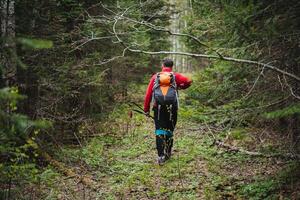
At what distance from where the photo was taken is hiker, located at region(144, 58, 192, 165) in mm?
8258

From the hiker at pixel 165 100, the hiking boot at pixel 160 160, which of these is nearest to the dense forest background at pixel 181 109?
the hiking boot at pixel 160 160

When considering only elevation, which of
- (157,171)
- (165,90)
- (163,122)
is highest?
(165,90)

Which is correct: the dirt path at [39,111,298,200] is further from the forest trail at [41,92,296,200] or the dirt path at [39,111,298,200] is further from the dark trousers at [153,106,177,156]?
the dark trousers at [153,106,177,156]

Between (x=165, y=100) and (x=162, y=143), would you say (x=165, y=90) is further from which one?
(x=162, y=143)

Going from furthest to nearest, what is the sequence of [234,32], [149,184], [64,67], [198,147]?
1. [198,147]
2. [64,67]
3. [149,184]
4. [234,32]

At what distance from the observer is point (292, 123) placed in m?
6.31

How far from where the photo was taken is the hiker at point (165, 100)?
8.26 meters

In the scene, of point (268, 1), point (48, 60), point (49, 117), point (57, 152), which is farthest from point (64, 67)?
point (268, 1)

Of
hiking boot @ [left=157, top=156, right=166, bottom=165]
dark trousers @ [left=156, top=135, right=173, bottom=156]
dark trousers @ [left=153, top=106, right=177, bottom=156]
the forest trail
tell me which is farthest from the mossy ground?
dark trousers @ [left=153, top=106, right=177, bottom=156]

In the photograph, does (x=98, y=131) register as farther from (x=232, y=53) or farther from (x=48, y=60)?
(x=232, y=53)

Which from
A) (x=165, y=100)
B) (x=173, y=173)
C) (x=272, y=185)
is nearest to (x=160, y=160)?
(x=173, y=173)

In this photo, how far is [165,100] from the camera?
8219 millimetres

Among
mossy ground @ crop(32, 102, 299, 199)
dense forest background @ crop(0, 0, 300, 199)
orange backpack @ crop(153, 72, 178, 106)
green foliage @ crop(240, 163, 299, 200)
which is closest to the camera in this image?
dense forest background @ crop(0, 0, 300, 199)

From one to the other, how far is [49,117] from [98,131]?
3.48 m
